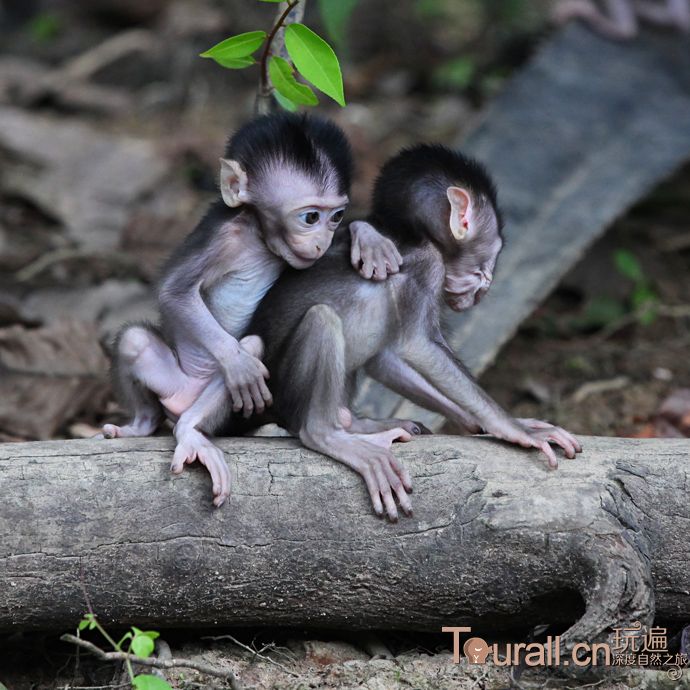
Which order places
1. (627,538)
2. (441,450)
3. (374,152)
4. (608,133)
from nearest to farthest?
(627,538)
(441,450)
(608,133)
(374,152)

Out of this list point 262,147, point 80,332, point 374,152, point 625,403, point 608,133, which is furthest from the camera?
point 374,152

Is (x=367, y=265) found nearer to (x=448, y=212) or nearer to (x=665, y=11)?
(x=448, y=212)

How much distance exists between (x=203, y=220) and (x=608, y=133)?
13.2 feet

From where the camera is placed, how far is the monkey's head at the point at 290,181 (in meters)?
3.60

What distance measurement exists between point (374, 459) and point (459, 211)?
93 centimetres

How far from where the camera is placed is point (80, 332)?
5234 millimetres

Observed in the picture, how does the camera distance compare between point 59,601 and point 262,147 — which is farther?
point 262,147

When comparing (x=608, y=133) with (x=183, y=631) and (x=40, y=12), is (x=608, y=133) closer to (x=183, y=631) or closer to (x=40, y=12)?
(x=183, y=631)

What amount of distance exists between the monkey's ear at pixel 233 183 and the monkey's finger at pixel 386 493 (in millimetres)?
1028

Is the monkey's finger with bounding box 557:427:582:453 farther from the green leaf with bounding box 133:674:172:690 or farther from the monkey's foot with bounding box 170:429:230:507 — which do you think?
the green leaf with bounding box 133:674:172:690

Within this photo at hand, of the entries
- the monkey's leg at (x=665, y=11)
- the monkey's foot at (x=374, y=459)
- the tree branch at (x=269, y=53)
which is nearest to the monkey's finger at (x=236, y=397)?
the monkey's foot at (x=374, y=459)

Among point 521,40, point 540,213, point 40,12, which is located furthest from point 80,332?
point 40,12

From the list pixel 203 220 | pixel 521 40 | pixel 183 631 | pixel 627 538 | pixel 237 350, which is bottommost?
pixel 183 631

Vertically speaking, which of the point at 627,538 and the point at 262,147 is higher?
the point at 262,147
